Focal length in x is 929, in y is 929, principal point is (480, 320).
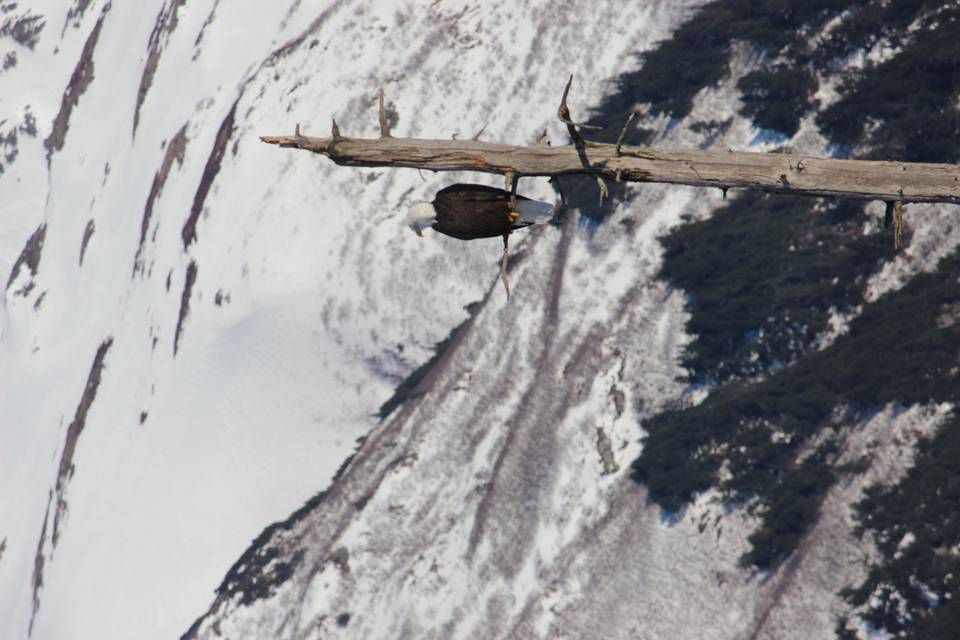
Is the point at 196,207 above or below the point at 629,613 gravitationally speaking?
above

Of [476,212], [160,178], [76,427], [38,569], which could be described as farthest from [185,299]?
[476,212]

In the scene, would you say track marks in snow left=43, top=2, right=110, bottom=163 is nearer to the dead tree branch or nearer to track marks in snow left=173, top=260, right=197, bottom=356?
track marks in snow left=173, top=260, right=197, bottom=356

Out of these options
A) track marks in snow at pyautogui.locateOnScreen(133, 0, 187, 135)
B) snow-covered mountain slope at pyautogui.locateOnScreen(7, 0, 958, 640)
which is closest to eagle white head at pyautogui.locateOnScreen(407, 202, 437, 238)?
snow-covered mountain slope at pyautogui.locateOnScreen(7, 0, 958, 640)

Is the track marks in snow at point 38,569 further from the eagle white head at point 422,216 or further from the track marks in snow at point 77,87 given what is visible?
the eagle white head at point 422,216

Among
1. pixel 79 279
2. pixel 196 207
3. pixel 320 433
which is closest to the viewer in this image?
pixel 320 433

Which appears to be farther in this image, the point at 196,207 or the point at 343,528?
the point at 196,207

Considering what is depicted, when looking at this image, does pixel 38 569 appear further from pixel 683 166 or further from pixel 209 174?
pixel 683 166

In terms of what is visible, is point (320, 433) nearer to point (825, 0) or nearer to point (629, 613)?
point (629, 613)

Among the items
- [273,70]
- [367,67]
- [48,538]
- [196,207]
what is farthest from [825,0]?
[48,538]
